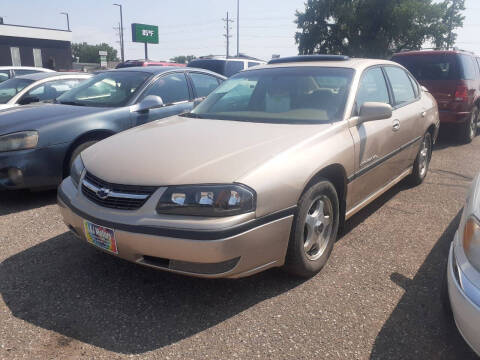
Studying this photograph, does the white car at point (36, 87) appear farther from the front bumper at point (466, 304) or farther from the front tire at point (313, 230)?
the front bumper at point (466, 304)

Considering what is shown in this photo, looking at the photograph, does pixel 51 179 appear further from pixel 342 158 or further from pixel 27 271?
pixel 342 158

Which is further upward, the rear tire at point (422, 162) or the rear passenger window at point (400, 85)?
the rear passenger window at point (400, 85)

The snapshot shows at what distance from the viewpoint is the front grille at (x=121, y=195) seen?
2412 mm

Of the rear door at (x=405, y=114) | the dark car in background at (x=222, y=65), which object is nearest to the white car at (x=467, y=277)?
the rear door at (x=405, y=114)

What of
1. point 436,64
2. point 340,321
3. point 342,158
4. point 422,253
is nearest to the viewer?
point 340,321

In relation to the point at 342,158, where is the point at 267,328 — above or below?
below

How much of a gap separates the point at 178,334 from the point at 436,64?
712cm

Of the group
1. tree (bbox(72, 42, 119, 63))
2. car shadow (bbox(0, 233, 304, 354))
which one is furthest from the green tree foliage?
tree (bbox(72, 42, 119, 63))

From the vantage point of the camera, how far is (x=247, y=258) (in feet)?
7.77

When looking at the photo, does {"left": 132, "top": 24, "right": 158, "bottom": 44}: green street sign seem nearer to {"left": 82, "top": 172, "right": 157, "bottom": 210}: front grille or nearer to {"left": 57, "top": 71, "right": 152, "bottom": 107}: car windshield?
{"left": 57, "top": 71, "right": 152, "bottom": 107}: car windshield

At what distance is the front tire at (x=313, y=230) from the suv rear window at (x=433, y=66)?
5614 millimetres

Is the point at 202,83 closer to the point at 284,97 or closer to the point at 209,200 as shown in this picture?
the point at 284,97

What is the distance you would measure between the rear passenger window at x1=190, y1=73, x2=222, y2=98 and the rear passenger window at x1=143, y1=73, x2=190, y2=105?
0.19 metres

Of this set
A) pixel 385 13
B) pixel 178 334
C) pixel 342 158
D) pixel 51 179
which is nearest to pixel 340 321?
pixel 178 334
